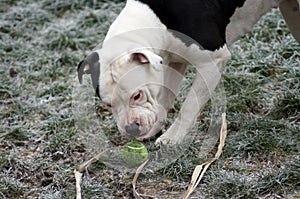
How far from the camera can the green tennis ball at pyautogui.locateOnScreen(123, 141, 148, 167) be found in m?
4.12

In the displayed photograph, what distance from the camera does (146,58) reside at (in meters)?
3.69

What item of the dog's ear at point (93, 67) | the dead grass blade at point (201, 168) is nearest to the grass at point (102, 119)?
the dead grass blade at point (201, 168)

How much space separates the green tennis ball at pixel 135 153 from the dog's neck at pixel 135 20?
2.21ft

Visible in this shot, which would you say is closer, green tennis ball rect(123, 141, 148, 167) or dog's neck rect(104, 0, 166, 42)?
dog's neck rect(104, 0, 166, 42)

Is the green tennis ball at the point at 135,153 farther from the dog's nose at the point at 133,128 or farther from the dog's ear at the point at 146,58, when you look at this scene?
the dog's ear at the point at 146,58

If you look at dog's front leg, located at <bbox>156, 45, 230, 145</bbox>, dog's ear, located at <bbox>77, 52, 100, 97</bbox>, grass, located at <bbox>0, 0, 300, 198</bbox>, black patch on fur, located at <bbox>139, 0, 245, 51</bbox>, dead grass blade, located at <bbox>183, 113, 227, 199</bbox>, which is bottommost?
grass, located at <bbox>0, 0, 300, 198</bbox>

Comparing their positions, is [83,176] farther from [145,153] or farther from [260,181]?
[260,181]

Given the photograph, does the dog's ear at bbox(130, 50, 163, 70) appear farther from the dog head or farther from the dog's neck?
the dog's neck

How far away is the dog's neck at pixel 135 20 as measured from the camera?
12.8 feet

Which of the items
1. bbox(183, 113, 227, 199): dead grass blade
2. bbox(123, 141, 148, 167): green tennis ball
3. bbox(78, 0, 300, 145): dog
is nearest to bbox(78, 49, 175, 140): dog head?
bbox(78, 0, 300, 145): dog

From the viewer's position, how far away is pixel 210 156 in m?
4.29

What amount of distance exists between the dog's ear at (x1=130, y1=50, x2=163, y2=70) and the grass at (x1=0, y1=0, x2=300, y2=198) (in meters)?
0.78

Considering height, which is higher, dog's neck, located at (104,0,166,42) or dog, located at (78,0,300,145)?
dog's neck, located at (104,0,166,42)

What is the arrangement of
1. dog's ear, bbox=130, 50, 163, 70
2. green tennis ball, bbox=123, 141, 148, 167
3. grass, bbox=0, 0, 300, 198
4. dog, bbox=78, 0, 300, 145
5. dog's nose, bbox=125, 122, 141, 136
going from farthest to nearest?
green tennis ball, bbox=123, 141, 148, 167 → grass, bbox=0, 0, 300, 198 → dog's nose, bbox=125, 122, 141, 136 → dog, bbox=78, 0, 300, 145 → dog's ear, bbox=130, 50, 163, 70
